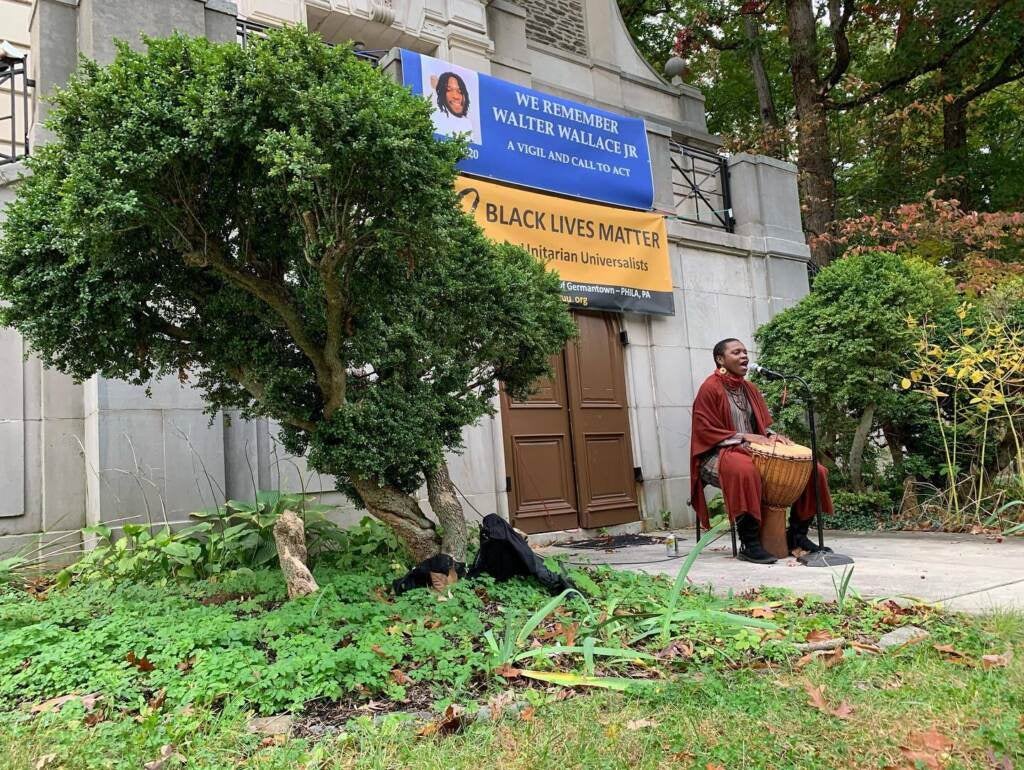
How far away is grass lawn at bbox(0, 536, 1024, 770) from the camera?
8.59ft

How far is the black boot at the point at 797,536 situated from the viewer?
6.46m

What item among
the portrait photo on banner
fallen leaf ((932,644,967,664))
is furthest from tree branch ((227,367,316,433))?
the portrait photo on banner

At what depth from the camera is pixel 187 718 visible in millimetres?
2965

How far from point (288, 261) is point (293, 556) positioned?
1.71 m

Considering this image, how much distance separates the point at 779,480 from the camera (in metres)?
6.24

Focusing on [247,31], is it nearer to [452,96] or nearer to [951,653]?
[452,96]

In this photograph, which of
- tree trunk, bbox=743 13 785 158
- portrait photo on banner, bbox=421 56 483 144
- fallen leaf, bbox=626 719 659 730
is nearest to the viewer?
fallen leaf, bbox=626 719 659 730

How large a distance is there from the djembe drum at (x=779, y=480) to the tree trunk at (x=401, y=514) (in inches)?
106

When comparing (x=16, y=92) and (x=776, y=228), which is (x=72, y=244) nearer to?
(x=16, y=92)

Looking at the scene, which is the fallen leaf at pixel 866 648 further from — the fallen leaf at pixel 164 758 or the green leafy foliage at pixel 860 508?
the green leafy foliage at pixel 860 508

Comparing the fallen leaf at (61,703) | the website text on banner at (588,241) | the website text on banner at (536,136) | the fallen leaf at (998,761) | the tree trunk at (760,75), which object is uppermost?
the tree trunk at (760,75)

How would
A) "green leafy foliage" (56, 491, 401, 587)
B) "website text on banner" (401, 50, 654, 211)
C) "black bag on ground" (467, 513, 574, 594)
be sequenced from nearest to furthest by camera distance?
"black bag on ground" (467, 513, 574, 594), "green leafy foliage" (56, 491, 401, 587), "website text on banner" (401, 50, 654, 211)

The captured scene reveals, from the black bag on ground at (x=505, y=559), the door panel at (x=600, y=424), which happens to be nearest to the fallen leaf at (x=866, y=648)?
the black bag on ground at (x=505, y=559)

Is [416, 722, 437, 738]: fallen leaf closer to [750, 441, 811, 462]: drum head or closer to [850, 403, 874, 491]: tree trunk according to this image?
[750, 441, 811, 462]: drum head
